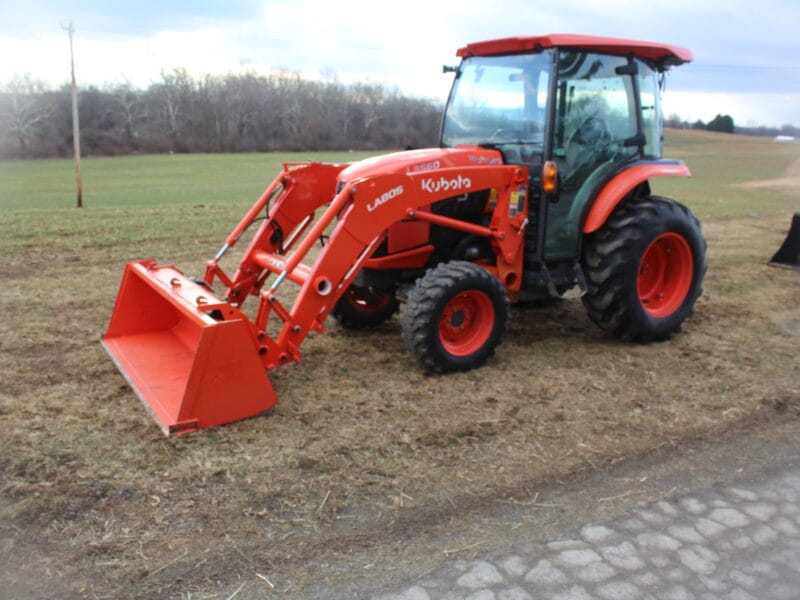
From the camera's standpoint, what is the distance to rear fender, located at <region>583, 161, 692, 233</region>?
17.7 ft

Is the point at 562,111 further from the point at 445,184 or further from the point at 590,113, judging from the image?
the point at 445,184

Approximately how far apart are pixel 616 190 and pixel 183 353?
3374 millimetres

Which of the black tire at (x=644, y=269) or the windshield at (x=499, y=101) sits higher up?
the windshield at (x=499, y=101)

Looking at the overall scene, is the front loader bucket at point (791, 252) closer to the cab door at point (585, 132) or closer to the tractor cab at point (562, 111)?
the tractor cab at point (562, 111)

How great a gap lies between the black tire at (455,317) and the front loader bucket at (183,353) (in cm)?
111

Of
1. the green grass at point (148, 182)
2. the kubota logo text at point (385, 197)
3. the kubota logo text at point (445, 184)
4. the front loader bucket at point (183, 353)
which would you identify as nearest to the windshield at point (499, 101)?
the kubota logo text at point (445, 184)

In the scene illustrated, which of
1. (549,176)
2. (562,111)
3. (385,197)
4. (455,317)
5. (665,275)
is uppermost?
(562,111)

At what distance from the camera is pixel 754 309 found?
6984mm

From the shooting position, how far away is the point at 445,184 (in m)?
5.06

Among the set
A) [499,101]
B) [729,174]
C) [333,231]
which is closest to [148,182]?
[729,174]

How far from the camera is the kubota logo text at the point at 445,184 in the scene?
4980 millimetres

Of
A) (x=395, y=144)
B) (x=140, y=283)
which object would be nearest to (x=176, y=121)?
(x=395, y=144)

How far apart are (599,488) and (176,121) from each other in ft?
197

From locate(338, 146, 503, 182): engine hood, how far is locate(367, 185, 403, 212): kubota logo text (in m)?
0.14
